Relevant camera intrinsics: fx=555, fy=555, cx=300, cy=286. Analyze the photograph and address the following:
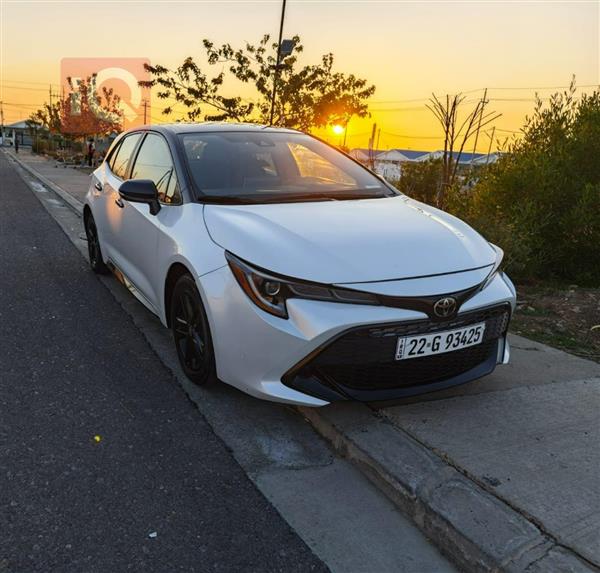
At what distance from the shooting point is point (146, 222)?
3.76 m

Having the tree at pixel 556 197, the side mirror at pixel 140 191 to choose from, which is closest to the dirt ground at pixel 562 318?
the tree at pixel 556 197

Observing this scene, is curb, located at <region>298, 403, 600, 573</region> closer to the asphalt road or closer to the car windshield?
the asphalt road

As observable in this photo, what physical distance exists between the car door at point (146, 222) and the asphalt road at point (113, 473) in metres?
0.48

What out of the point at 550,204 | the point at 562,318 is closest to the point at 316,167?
the point at 562,318

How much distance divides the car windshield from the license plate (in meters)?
1.29

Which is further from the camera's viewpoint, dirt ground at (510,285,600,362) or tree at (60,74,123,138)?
tree at (60,74,123,138)

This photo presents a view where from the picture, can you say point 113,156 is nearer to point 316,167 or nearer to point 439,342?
point 316,167

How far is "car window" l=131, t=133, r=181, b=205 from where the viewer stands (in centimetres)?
360

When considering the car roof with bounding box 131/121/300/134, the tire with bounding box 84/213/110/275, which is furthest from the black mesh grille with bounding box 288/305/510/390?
the tire with bounding box 84/213/110/275

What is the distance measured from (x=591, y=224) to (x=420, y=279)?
409cm

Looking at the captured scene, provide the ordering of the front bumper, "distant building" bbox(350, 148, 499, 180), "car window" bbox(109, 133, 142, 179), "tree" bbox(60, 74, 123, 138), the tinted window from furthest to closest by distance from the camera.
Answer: "tree" bbox(60, 74, 123, 138) → "distant building" bbox(350, 148, 499, 180) → the tinted window → "car window" bbox(109, 133, 142, 179) → the front bumper

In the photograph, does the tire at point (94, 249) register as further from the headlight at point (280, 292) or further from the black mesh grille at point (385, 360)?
the black mesh grille at point (385, 360)

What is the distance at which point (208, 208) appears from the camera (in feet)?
10.5

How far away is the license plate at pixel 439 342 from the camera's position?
257cm
